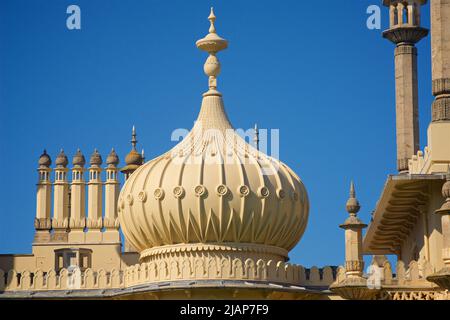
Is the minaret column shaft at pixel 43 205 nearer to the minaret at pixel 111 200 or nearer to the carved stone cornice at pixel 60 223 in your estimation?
the carved stone cornice at pixel 60 223

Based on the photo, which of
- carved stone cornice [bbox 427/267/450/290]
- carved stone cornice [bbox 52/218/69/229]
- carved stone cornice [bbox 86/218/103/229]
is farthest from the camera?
carved stone cornice [bbox 52/218/69/229]

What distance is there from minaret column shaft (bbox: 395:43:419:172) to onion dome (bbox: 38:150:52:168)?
13987 mm

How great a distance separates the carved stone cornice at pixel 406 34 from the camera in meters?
53.8

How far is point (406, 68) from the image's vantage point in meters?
53.9

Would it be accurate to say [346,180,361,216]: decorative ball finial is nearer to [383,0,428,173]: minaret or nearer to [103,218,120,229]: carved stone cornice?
[383,0,428,173]: minaret

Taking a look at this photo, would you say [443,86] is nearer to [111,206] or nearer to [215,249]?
[215,249]

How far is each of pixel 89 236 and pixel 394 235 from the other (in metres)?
11.8

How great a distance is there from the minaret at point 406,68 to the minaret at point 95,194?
1212 cm

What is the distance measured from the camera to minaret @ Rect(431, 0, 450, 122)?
44.4m

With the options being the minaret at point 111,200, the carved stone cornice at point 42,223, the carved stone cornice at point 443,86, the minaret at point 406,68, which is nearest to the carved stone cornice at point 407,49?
the minaret at point 406,68

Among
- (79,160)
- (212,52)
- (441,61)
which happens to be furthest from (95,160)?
(441,61)

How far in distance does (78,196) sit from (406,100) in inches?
531

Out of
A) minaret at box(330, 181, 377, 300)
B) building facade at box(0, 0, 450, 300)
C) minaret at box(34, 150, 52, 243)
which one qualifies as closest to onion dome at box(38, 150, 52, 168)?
minaret at box(34, 150, 52, 243)
